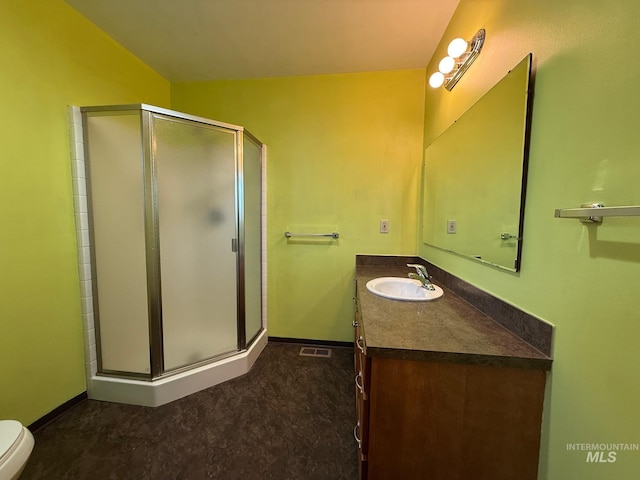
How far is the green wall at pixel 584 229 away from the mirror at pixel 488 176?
0.18 ft

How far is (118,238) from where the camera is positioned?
1.61 metres

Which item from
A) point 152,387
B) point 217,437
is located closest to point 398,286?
point 217,437

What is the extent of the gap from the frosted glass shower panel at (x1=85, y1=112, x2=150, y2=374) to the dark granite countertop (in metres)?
1.54

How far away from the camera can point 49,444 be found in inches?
51.8

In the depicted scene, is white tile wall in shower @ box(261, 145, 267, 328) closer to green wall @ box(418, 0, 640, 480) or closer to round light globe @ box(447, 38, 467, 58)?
round light globe @ box(447, 38, 467, 58)

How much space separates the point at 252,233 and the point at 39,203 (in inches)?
50.1

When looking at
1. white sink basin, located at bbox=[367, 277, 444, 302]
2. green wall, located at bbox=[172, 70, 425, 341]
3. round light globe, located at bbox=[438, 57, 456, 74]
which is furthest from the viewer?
green wall, located at bbox=[172, 70, 425, 341]

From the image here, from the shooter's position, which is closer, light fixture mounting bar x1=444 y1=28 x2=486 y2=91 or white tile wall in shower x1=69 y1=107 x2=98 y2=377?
light fixture mounting bar x1=444 y1=28 x2=486 y2=91

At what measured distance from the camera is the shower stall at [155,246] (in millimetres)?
1558

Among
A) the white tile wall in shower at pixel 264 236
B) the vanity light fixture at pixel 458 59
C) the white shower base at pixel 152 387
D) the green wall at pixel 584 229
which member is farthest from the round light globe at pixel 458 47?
the white shower base at pixel 152 387

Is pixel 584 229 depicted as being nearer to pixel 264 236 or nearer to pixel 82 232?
pixel 264 236

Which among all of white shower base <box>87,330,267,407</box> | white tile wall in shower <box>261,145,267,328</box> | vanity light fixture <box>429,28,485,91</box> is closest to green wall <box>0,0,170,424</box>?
white shower base <box>87,330,267,407</box>

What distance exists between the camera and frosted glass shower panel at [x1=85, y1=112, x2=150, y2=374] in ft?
5.09

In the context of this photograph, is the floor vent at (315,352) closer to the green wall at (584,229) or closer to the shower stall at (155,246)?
the shower stall at (155,246)
